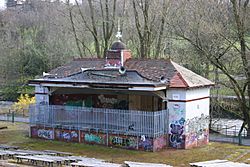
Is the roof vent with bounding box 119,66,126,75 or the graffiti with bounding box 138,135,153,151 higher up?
the roof vent with bounding box 119,66,126,75

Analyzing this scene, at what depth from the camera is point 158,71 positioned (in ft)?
81.9

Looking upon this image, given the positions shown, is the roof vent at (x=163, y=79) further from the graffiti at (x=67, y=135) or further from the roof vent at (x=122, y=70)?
the graffiti at (x=67, y=135)

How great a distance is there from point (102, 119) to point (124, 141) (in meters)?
1.73

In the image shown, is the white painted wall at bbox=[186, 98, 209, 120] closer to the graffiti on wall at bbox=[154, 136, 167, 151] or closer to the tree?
the graffiti on wall at bbox=[154, 136, 167, 151]

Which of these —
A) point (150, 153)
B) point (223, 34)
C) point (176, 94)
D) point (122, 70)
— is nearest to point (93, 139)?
point (150, 153)

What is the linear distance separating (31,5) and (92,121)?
57.4 metres

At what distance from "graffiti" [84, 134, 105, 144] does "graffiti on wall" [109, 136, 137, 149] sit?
628 millimetres

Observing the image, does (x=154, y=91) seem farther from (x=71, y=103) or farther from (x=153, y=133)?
(x=71, y=103)

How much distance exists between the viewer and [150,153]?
22656 millimetres

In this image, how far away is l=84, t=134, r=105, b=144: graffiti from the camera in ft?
80.2

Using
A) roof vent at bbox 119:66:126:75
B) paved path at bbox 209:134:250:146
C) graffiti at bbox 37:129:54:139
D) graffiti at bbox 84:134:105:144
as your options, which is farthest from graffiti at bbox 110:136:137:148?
paved path at bbox 209:134:250:146

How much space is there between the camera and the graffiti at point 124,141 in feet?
76.7

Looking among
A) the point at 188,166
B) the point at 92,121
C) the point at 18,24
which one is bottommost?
the point at 188,166

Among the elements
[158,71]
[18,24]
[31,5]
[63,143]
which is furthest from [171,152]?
[31,5]
